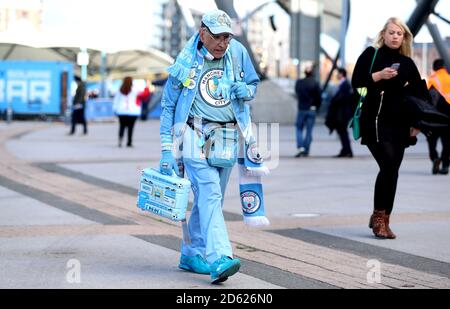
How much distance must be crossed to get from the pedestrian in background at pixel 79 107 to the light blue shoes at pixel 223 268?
2144cm

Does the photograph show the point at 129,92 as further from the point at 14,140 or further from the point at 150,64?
the point at 150,64

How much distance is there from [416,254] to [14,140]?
17.1 meters

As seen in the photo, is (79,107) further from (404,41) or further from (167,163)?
(167,163)

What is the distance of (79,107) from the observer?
1109 inches

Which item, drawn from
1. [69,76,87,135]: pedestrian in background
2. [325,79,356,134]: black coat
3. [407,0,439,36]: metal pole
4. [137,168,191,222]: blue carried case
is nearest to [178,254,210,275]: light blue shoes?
[137,168,191,222]: blue carried case

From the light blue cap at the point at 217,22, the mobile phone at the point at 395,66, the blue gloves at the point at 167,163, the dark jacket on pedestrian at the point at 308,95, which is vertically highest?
the light blue cap at the point at 217,22

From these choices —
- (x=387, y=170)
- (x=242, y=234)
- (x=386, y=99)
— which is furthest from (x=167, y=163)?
(x=386, y=99)

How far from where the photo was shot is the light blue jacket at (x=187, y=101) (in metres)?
6.79

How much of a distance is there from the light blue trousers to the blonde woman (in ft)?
7.33

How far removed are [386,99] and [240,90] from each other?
2517mm

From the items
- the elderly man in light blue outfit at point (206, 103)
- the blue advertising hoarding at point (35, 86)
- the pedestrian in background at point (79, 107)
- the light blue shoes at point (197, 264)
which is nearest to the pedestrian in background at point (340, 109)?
the pedestrian in background at point (79, 107)

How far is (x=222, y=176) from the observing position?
22.9ft

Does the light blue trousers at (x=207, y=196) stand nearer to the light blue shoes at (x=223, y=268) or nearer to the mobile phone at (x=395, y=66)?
the light blue shoes at (x=223, y=268)
